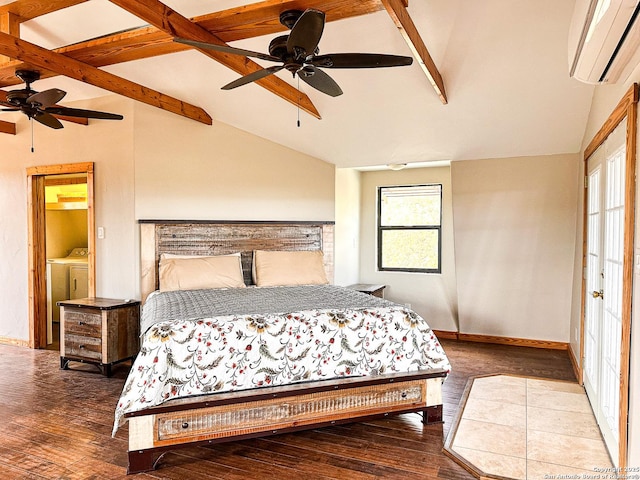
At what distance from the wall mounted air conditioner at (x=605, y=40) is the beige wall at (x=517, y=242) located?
2.51 m

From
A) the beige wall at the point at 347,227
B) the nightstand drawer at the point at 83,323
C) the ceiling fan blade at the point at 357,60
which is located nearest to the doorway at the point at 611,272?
the ceiling fan blade at the point at 357,60

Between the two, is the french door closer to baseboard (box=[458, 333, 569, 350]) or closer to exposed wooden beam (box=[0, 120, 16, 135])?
baseboard (box=[458, 333, 569, 350])

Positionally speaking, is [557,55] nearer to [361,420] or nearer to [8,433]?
[361,420]

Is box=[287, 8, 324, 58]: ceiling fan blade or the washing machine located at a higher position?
box=[287, 8, 324, 58]: ceiling fan blade

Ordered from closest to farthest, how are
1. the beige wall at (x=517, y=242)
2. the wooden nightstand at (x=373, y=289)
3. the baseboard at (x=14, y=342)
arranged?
the beige wall at (x=517, y=242) < the baseboard at (x=14, y=342) < the wooden nightstand at (x=373, y=289)

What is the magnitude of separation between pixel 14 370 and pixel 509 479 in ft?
13.8

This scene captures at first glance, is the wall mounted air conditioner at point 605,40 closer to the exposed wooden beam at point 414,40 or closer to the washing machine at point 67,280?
the exposed wooden beam at point 414,40

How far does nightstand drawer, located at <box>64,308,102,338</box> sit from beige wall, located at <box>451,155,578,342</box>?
12.5 feet

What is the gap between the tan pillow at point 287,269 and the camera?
4.57 meters

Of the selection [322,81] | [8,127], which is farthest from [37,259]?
[322,81]

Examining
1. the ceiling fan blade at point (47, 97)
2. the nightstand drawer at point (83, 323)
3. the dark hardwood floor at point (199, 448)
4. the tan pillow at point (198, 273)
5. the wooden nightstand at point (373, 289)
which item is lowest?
the dark hardwood floor at point (199, 448)

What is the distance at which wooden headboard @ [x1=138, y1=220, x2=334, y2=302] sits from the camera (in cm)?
443

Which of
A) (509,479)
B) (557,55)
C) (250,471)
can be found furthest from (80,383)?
(557,55)

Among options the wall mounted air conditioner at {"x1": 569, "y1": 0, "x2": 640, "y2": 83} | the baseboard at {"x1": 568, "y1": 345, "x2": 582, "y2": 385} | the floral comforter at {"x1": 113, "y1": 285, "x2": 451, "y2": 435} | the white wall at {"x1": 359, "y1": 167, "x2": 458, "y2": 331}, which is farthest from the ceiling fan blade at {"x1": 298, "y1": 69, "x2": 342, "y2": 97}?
the white wall at {"x1": 359, "y1": 167, "x2": 458, "y2": 331}
